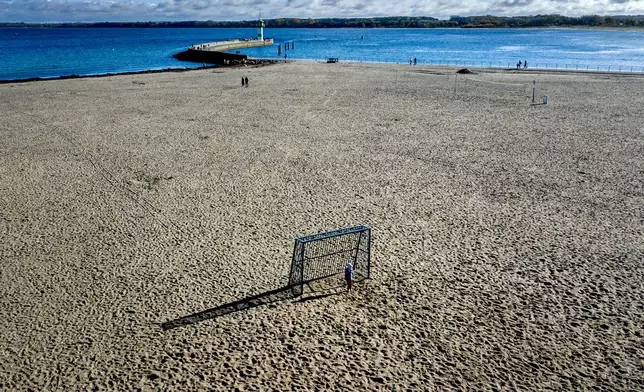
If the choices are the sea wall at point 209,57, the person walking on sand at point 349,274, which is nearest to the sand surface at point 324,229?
the person walking on sand at point 349,274

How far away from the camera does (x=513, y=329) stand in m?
7.92

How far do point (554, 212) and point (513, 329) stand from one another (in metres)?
5.62

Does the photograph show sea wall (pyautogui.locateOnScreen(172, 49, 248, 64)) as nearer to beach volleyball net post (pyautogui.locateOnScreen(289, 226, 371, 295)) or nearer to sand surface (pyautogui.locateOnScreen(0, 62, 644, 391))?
sand surface (pyautogui.locateOnScreen(0, 62, 644, 391))

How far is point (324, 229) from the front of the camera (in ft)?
38.0

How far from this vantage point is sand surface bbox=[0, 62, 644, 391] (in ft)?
23.6

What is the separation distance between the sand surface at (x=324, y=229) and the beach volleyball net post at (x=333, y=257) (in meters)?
0.37

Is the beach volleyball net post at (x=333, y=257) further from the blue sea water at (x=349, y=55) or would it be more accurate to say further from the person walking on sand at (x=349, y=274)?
the blue sea water at (x=349, y=55)

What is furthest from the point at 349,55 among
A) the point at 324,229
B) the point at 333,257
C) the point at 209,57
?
the point at 333,257

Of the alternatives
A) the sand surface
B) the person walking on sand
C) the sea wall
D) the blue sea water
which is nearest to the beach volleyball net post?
the sand surface

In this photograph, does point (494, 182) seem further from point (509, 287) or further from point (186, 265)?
point (186, 265)

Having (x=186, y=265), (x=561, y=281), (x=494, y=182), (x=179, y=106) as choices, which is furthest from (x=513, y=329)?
(x=179, y=106)

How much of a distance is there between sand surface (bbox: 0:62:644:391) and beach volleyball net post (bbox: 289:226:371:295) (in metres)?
0.37

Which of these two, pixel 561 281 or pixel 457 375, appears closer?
pixel 457 375

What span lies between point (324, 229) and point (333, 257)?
1.95m
